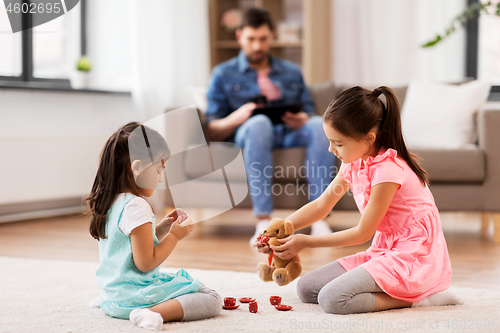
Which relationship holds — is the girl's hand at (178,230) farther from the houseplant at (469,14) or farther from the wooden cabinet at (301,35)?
the wooden cabinet at (301,35)

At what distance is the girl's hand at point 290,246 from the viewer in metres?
1.16

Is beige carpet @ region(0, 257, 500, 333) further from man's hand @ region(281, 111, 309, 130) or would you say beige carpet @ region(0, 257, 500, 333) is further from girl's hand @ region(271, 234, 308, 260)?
man's hand @ region(281, 111, 309, 130)

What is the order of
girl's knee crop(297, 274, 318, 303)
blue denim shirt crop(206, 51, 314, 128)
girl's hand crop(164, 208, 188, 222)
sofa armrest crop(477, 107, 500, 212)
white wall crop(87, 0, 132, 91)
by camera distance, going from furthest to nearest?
white wall crop(87, 0, 132, 91)
blue denim shirt crop(206, 51, 314, 128)
sofa armrest crop(477, 107, 500, 212)
girl's knee crop(297, 274, 318, 303)
girl's hand crop(164, 208, 188, 222)

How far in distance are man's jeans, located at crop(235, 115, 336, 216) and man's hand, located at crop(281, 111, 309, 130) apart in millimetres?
50

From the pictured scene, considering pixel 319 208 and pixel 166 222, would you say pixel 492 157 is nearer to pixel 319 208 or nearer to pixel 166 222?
pixel 319 208

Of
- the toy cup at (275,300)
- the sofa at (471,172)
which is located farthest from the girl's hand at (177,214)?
the sofa at (471,172)

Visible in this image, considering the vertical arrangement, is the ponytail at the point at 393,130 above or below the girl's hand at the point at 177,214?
above

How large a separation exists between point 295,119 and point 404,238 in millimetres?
1143

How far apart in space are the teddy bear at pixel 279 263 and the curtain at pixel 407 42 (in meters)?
2.57

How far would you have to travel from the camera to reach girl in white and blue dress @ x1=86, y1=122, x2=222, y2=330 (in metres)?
1.08

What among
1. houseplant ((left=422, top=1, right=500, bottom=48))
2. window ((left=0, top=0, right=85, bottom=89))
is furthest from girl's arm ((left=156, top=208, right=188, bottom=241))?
houseplant ((left=422, top=1, right=500, bottom=48))

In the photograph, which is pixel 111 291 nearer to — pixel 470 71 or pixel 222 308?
pixel 222 308

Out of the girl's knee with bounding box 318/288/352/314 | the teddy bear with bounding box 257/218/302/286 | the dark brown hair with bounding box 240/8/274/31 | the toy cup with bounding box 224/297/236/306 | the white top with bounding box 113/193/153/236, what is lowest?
the toy cup with bounding box 224/297/236/306

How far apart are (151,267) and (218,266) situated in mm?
668
